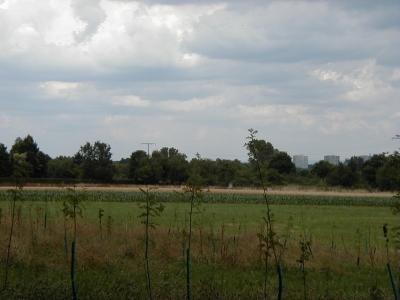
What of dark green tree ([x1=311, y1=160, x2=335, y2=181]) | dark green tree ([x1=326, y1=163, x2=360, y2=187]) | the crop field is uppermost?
dark green tree ([x1=311, y1=160, x2=335, y2=181])

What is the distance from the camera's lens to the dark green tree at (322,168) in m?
114

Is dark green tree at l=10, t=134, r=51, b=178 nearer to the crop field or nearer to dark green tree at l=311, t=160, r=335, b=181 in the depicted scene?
the crop field

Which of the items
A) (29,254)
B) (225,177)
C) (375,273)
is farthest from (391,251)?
(225,177)

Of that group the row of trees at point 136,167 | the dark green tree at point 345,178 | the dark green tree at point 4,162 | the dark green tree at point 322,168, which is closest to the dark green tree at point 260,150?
the row of trees at point 136,167

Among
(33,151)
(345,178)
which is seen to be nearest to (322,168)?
(345,178)

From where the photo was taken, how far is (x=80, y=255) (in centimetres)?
1330

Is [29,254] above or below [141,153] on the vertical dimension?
below

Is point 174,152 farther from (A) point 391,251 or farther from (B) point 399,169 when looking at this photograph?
(B) point 399,169

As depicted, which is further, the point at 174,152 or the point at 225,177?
the point at 174,152

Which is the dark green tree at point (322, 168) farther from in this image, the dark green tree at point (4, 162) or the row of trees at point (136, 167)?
the dark green tree at point (4, 162)

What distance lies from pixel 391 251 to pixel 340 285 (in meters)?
5.35

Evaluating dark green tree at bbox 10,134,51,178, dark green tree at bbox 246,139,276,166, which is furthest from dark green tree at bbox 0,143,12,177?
dark green tree at bbox 246,139,276,166

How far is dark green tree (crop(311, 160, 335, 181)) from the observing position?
114 meters

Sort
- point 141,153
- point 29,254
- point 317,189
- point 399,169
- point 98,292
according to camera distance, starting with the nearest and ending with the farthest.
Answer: point 399,169 → point 98,292 → point 29,254 → point 141,153 → point 317,189
